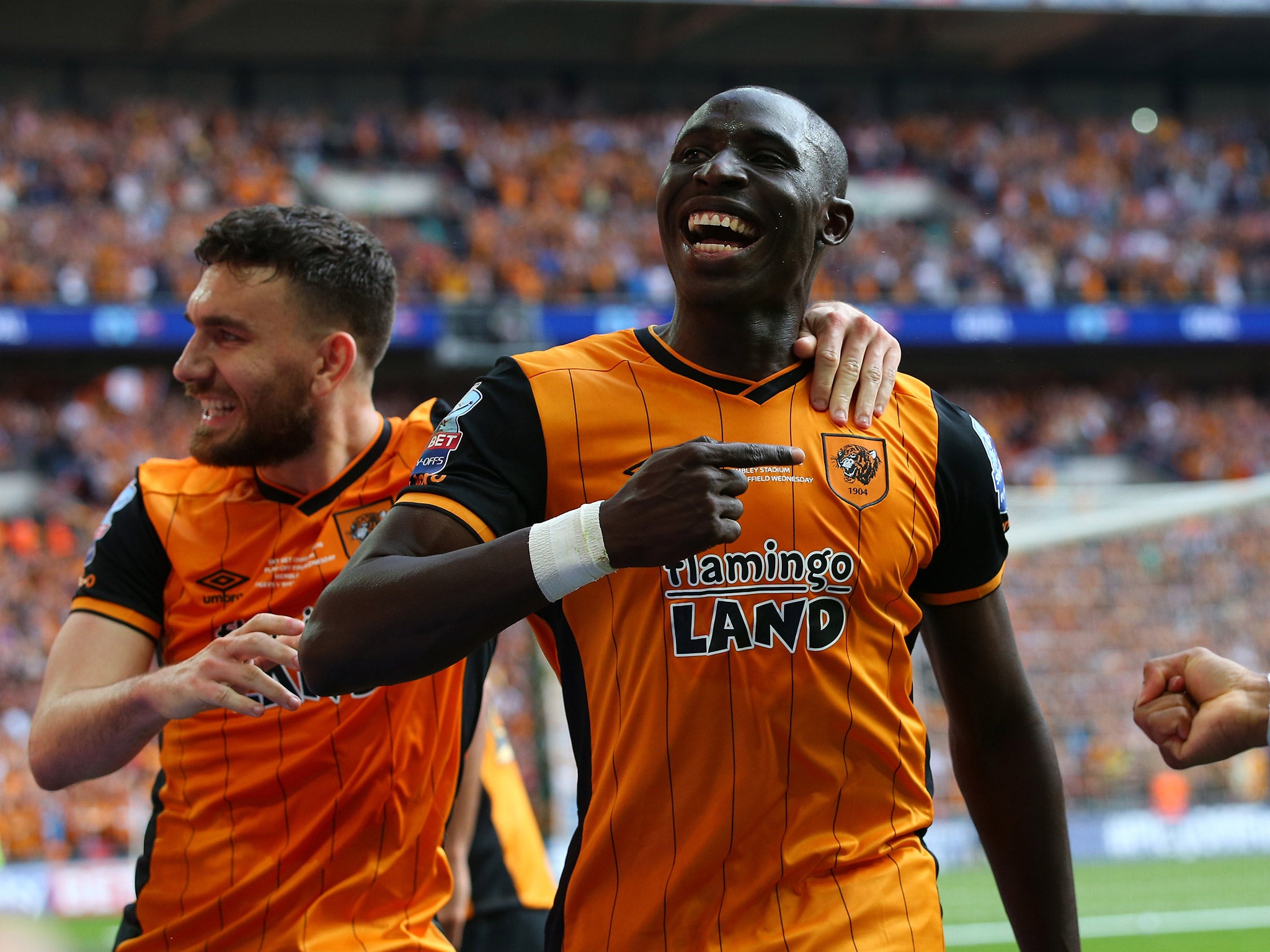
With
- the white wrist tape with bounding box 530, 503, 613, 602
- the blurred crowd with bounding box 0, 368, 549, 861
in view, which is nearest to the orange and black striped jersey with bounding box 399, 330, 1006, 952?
the white wrist tape with bounding box 530, 503, 613, 602

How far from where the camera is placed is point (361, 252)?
3377mm

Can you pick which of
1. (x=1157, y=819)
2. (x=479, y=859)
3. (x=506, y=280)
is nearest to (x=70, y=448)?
(x=506, y=280)

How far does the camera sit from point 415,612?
7.04 feet

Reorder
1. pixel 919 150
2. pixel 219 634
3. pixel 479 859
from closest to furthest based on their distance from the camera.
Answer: pixel 219 634
pixel 479 859
pixel 919 150

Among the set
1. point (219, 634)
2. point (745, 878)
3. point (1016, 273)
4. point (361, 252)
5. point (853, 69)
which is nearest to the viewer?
point (745, 878)

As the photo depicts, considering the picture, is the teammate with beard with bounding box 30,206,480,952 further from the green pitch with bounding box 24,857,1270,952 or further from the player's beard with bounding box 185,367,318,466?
the green pitch with bounding box 24,857,1270,952

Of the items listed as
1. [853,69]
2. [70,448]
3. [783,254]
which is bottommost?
[783,254]

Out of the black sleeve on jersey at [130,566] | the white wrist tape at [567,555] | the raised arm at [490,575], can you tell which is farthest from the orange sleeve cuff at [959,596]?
the black sleeve on jersey at [130,566]

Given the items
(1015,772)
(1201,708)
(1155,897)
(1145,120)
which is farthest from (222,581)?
(1145,120)

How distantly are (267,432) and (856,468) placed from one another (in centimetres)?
140

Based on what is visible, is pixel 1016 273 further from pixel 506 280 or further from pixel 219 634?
pixel 219 634

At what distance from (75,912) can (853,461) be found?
9.83m

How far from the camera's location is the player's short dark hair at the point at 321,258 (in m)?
3.25

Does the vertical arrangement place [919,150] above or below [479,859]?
above
